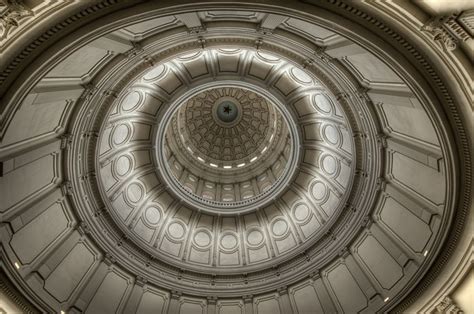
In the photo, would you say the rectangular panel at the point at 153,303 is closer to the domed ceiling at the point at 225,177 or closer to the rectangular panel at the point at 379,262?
the domed ceiling at the point at 225,177

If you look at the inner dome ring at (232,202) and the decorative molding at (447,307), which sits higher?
the inner dome ring at (232,202)

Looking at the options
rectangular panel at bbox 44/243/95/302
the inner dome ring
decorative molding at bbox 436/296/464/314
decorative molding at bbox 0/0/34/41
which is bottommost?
decorative molding at bbox 436/296/464/314

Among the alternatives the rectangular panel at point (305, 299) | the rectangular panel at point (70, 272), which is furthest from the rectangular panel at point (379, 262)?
the rectangular panel at point (70, 272)

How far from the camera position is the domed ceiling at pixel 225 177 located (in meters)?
12.4

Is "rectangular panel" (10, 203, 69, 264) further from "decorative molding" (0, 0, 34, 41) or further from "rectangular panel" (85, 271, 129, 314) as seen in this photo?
"decorative molding" (0, 0, 34, 41)

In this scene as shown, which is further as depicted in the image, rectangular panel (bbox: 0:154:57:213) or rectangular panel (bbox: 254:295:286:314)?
rectangular panel (bbox: 254:295:286:314)

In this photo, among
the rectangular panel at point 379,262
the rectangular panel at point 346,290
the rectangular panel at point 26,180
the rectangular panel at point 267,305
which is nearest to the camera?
the rectangular panel at point 26,180

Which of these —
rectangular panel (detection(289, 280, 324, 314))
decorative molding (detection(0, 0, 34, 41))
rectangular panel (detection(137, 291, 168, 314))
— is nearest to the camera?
decorative molding (detection(0, 0, 34, 41))

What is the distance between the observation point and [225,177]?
28.5 meters

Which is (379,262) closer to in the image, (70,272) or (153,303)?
(153,303)

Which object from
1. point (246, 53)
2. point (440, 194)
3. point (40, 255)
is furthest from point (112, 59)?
point (440, 194)

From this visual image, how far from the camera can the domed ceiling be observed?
12.4m

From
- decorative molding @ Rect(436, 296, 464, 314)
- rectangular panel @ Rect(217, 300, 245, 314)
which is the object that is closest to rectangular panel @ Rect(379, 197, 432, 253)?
decorative molding @ Rect(436, 296, 464, 314)

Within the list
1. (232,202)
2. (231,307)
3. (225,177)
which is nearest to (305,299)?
(231,307)
